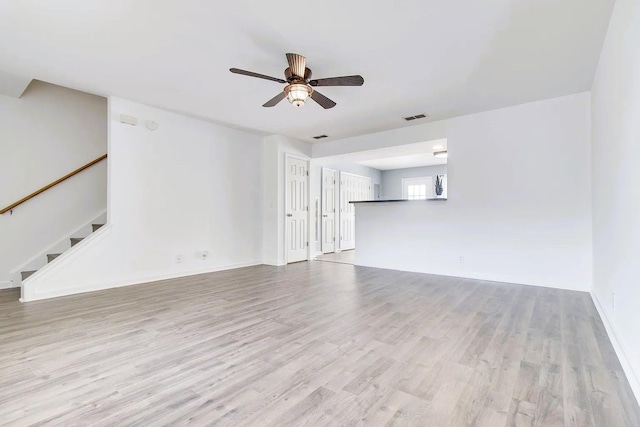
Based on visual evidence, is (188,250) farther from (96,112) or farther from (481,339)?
(481,339)

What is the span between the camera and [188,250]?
5.08 metres

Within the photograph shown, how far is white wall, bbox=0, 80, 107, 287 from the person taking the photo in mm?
4270

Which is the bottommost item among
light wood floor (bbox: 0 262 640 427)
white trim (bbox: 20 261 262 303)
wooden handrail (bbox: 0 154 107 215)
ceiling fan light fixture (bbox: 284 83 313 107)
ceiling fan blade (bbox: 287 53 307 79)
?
light wood floor (bbox: 0 262 640 427)

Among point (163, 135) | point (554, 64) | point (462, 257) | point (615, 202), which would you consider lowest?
point (462, 257)

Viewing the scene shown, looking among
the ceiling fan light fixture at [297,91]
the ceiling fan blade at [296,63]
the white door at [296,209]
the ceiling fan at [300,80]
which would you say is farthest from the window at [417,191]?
the ceiling fan blade at [296,63]

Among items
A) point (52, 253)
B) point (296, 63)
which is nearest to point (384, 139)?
point (296, 63)

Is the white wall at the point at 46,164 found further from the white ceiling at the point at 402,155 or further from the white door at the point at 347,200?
the white door at the point at 347,200

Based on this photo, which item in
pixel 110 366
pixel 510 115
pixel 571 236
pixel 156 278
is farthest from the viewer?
pixel 156 278

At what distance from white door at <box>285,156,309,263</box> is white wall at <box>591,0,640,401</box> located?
15.5ft

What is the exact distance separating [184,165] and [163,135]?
55 cm

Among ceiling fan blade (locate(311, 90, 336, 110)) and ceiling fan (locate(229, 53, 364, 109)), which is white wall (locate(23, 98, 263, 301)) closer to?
ceiling fan (locate(229, 53, 364, 109))

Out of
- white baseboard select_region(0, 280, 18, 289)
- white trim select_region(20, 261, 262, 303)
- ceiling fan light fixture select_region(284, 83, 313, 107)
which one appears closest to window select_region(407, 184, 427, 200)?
white trim select_region(20, 261, 262, 303)

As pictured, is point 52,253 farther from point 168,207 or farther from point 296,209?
point 296,209

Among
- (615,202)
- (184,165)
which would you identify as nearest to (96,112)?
(184,165)
